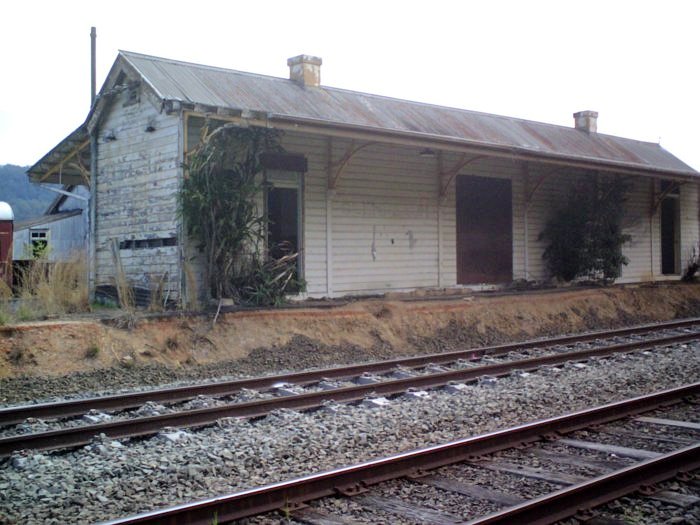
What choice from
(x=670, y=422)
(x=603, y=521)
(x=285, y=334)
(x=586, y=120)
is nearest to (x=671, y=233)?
(x=586, y=120)

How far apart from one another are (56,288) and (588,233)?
13715 millimetres

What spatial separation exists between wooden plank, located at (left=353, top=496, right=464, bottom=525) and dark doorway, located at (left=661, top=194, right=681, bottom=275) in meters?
22.4

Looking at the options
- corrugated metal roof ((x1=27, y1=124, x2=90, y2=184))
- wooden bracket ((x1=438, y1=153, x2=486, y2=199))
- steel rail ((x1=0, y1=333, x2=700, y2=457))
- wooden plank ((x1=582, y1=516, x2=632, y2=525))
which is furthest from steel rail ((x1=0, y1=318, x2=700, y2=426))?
corrugated metal roof ((x1=27, y1=124, x2=90, y2=184))

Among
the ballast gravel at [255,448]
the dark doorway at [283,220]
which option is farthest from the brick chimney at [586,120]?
the ballast gravel at [255,448]

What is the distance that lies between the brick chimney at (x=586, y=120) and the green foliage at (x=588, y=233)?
4738 mm

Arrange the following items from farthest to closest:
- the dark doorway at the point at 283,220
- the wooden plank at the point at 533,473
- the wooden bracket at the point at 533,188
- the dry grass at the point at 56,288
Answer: the wooden bracket at the point at 533,188 → the dark doorway at the point at 283,220 → the dry grass at the point at 56,288 → the wooden plank at the point at 533,473

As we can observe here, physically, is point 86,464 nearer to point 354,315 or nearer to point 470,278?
point 354,315

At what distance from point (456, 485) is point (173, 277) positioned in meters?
8.74

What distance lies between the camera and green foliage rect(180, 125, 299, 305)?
1211 cm

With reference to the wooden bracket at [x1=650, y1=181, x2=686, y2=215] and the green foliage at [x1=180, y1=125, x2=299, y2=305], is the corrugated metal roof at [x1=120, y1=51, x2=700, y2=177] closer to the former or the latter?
the green foliage at [x1=180, y1=125, x2=299, y2=305]

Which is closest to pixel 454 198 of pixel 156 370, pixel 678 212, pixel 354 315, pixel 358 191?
pixel 358 191

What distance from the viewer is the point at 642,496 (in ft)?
16.2

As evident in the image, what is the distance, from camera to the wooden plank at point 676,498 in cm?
475

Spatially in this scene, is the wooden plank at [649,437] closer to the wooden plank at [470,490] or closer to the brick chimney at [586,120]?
the wooden plank at [470,490]
